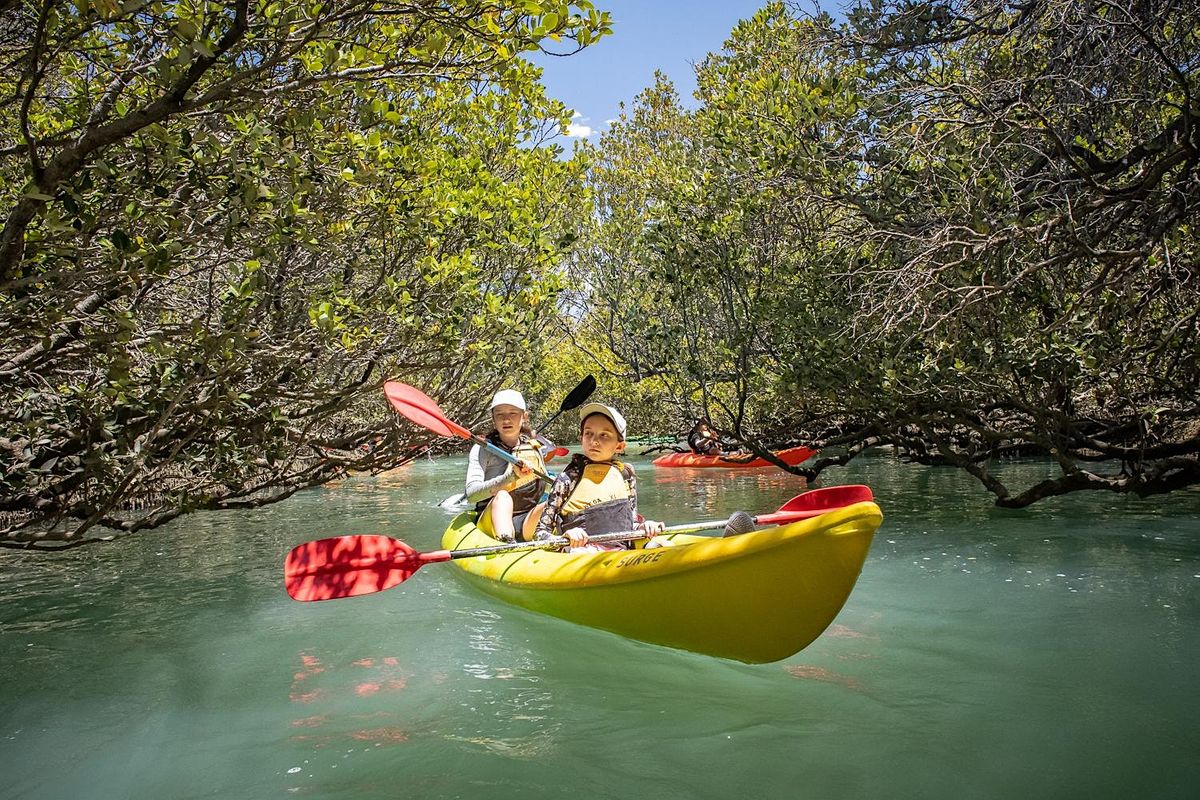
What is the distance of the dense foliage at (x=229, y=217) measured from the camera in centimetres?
304

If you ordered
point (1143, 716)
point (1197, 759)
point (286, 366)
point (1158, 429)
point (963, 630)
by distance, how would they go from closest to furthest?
1. point (1197, 759)
2. point (1143, 716)
3. point (963, 630)
4. point (286, 366)
5. point (1158, 429)

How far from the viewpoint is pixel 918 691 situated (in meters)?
3.93

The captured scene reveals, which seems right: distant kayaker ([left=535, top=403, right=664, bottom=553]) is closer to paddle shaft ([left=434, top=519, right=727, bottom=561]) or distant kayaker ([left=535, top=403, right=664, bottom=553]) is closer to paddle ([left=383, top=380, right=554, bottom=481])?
paddle shaft ([left=434, top=519, right=727, bottom=561])

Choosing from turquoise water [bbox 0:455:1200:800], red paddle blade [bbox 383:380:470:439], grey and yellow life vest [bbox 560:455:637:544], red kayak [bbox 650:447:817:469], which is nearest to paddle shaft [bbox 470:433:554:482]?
red paddle blade [bbox 383:380:470:439]

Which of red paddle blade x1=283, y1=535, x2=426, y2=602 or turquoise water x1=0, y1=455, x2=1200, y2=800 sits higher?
red paddle blade x1=283, y1=535, x2=426, y2=602

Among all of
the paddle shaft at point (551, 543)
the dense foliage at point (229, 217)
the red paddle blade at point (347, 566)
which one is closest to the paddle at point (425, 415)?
the dense foliage at point (229, 217)

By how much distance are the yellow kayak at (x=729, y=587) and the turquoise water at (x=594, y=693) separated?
10.2 inches

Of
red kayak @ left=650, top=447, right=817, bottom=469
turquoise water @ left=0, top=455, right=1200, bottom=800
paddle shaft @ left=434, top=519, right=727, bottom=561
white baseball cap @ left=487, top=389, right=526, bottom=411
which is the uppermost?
white baseball cap @ left=487, top=389, right=526, bottom=411

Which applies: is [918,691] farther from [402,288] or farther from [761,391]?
[761,391]

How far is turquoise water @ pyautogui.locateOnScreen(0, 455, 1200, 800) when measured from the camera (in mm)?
3188

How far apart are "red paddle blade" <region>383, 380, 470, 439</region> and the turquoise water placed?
1.26 metres

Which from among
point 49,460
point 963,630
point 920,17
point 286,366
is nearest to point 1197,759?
point 963,630

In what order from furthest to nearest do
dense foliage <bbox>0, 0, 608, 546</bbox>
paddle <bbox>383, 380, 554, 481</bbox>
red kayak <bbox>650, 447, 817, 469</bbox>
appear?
red kayak <bbox>650, 447, 817, 469</bbox>, paddle <bbox>383, 380, 554, 481</bbox>, dense foliage <bbox>0, 0, 608, 546</bbox>

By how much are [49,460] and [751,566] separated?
175 inches
